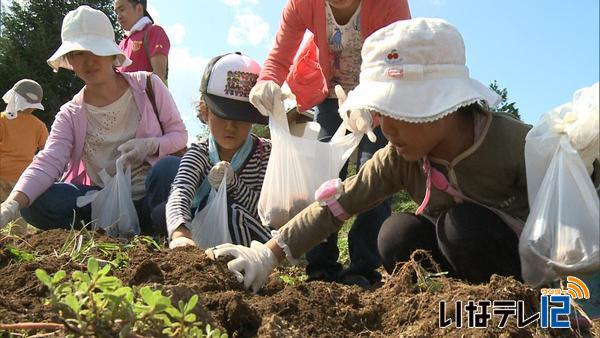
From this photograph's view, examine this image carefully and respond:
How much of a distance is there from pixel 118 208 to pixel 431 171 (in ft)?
5.48

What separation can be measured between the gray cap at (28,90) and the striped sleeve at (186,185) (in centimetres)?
315

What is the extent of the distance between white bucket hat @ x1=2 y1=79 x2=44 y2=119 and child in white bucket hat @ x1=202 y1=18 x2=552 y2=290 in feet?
13.2

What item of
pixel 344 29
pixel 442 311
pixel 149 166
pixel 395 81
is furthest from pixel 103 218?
pixel 442 311

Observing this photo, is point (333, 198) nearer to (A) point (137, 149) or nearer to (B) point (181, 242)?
(B) point (181, 242)

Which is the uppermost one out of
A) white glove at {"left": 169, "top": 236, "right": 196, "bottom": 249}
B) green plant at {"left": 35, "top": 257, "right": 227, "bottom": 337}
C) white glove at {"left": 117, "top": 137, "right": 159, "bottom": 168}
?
green plant at {"left": 35, "top": 257, "right": 227, "bottom": 337}

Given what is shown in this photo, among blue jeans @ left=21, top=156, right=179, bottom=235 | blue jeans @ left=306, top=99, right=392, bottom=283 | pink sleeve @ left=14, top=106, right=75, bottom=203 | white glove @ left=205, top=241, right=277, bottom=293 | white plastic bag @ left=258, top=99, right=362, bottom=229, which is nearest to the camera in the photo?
white glove @ left=205, top=241, right=277, bottom=293

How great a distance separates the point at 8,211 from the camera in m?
2.68

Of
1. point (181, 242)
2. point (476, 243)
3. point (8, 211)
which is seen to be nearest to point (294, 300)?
point (476, 243)

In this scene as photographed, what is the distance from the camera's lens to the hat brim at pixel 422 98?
5.51 ft

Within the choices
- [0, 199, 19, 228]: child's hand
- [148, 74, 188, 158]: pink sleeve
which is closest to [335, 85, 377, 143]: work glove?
[148, 74, 188, 158]: pink sleeve

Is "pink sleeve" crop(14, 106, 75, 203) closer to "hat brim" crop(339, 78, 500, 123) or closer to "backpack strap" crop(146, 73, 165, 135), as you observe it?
"backpack strap" crop(146, 73, 165, 135)

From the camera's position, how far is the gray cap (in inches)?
209

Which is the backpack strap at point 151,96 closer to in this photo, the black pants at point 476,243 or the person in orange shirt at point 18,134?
the black pants at point 476,243

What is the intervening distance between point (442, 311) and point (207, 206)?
1.45 meters
